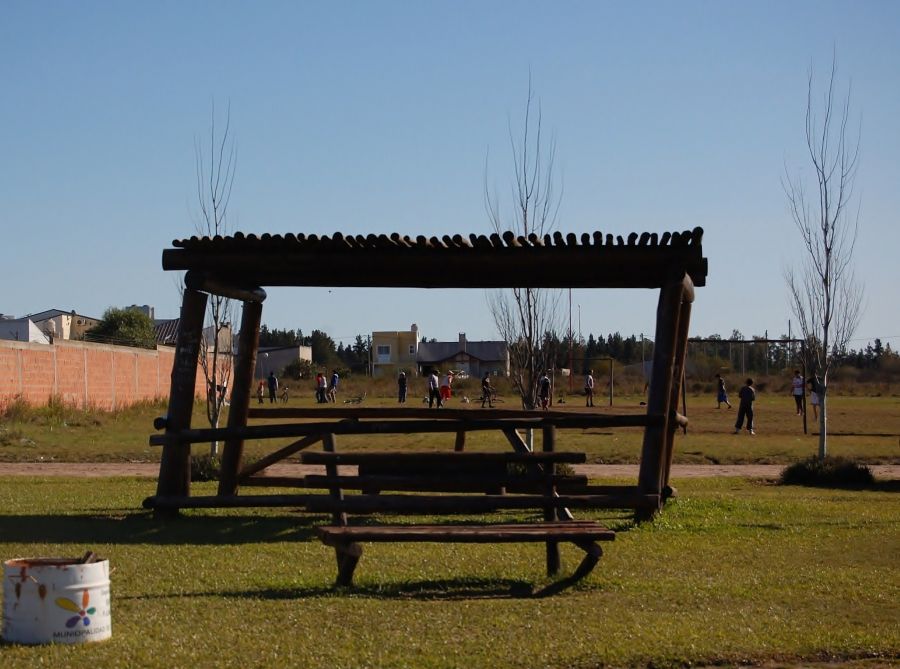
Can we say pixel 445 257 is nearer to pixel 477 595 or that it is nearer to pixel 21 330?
pixel 477 595

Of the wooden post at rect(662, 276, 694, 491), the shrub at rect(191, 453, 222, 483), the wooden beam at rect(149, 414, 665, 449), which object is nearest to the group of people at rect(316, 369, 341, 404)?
the shrub at rect(191, 453, 222, 483)

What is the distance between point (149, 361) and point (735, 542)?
38779 millimetres

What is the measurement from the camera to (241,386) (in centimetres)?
1382

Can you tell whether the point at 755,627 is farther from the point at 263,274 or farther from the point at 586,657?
the point at 263,274

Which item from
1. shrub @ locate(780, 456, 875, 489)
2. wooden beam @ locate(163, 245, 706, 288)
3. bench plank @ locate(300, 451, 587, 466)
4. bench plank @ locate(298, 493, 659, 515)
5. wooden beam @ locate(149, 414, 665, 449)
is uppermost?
wooden beam @ locate(163, 245, 706, 288)

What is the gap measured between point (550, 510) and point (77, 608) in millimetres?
4328

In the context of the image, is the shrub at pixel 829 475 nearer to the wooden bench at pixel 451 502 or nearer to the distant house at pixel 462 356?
the wooden bench at pixel 451 502

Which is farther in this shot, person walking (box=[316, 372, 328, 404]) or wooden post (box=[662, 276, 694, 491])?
person walking (box=[316, 372, 328, 404])

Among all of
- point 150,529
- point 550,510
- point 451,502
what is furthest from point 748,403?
point 451,502

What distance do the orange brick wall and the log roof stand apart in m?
19.4

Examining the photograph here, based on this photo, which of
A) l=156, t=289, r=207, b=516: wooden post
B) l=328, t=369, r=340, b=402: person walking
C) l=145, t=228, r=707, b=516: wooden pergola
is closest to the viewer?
l=145, t=228, r=707, b=516: wooden pergola

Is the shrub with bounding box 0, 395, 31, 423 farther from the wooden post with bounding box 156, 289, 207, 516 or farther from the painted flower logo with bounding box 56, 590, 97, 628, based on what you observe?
the painted flower logo with bounding box 56, 590, 97, 628

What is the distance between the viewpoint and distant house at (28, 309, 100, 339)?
81.6 m

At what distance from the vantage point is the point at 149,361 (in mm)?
46750
